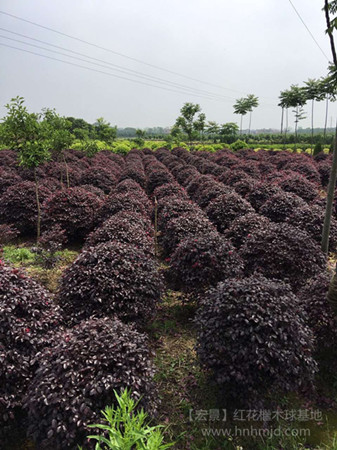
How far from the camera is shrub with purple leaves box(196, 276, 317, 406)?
280 centimetres

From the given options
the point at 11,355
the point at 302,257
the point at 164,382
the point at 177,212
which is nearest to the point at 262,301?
the point at 164,382

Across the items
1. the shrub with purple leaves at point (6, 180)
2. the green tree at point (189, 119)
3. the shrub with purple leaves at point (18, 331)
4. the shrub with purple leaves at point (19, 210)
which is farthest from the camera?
the green tree at point (189, 119)

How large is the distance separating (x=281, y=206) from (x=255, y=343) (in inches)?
207

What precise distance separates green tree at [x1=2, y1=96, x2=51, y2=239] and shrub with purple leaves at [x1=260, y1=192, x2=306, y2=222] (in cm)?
562

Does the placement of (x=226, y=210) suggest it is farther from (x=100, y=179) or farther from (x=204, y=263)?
(x=100, y=179)

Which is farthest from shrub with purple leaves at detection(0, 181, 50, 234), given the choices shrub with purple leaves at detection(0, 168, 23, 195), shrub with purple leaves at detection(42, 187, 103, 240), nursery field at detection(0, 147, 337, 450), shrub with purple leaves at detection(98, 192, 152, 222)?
nursery field at detection(0, 147, 337, 450)

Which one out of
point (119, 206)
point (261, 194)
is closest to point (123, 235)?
point (119, 206)

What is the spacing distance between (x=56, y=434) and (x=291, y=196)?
7.08 meters

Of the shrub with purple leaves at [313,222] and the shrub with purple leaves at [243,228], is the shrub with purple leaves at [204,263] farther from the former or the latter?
the shrub with purple leaves at [313,222]

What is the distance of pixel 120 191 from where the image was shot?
9328 millimetres

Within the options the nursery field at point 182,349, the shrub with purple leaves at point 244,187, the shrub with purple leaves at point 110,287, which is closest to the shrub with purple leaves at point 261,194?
the shrub with purple leaves at point 244,187

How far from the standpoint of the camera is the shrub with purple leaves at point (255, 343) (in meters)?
2.80

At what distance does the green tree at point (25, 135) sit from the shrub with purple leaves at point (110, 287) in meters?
3.74

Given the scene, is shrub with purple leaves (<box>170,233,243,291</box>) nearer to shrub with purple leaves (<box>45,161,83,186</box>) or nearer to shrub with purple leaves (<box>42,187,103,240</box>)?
shrub with purple leaves (<box>42,187,103,240</box>)
